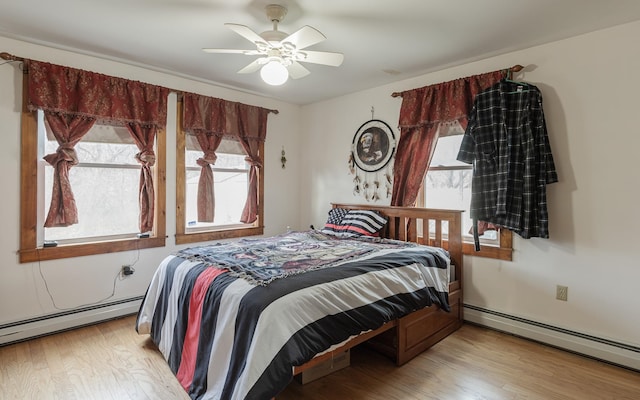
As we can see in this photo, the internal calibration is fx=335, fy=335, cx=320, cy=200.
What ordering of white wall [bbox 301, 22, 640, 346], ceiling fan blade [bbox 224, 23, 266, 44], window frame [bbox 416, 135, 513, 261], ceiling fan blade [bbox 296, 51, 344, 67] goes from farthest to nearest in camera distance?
window frame [bbox 416, 135, 513, 261] → white wall [bbox 301, 22, 640, 346] → ceiling fan blade [bbox 296, 51, 344, 67] → ceiling fan blade [bbox 224, 23, 266, 44]

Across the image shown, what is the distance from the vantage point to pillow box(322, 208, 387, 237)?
3541 millimetres

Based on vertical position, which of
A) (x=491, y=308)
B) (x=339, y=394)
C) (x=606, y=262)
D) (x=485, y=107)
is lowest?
(x=339, y=394)

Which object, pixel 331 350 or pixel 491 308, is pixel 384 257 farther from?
pixel 491 308

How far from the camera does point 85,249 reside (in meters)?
3.10

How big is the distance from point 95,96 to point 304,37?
2.19 meters

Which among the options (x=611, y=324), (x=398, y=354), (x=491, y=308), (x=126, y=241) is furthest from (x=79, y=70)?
(x=611, y=324)

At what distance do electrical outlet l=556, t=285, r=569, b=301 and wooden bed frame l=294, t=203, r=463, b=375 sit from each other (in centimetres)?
75

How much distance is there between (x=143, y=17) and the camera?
240 cm

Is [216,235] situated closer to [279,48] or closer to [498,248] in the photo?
[279,48]

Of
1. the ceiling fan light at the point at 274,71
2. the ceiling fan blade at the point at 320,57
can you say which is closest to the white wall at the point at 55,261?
the ceiling fan light at the point at 274,71

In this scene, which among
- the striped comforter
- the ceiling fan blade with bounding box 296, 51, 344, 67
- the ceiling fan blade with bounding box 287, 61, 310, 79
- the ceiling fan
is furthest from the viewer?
the ceiling fan blade with bounding box 287, 61, 310, 79

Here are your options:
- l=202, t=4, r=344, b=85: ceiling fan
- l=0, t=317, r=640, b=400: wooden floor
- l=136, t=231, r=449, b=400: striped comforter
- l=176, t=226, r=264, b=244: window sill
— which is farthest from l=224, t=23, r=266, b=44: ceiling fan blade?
l=176, t=226, r=264, b=244: window sill

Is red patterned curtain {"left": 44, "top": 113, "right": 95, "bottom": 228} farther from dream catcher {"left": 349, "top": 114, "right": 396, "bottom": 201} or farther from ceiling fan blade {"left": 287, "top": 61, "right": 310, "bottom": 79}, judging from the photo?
dream catcher {"left": 349, "top": 114, "right": 396, "bottom": 201}

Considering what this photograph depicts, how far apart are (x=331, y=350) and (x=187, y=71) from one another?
3087mm
